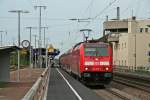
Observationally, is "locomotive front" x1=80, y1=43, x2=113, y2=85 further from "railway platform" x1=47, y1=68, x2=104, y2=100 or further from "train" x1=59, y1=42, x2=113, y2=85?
"railway platform" x1=47, y1=68, x2=104, y2=100

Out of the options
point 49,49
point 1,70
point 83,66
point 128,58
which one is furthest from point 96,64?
point 49,49

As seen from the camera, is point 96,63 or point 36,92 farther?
point 96,63

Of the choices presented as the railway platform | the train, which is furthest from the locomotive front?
the railway platform

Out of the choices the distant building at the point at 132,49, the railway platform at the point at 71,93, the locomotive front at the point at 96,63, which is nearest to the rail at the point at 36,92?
the railway platform at the point at 71,93

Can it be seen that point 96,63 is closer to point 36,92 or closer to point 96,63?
point 96,63

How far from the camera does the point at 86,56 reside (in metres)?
35.4

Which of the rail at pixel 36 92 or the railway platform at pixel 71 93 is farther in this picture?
the railway platform at pixel 71 93

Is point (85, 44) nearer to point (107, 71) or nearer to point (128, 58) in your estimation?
point (107, 71)

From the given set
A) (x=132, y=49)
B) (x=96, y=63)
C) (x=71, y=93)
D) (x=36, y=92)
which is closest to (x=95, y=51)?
(x=96, y=63)

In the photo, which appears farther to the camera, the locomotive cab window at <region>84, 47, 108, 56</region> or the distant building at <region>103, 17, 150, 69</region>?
the distant building at <region>103, 17, 150, 69</region>

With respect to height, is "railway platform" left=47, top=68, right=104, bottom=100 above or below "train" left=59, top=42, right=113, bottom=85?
below

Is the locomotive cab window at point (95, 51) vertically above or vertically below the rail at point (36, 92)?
above

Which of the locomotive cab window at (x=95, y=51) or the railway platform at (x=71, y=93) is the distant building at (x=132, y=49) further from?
the railway platform at (x=71, y=93)

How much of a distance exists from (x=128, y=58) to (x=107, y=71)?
62744 millimetres
